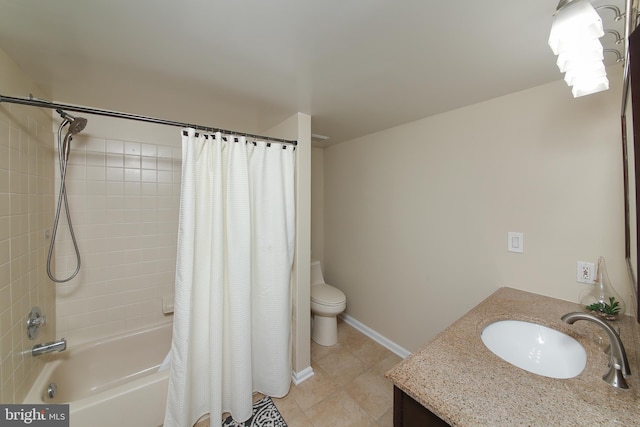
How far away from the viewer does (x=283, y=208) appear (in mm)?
1665

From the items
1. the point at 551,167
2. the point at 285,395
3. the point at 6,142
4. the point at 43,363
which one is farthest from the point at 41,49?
the point at 551,167

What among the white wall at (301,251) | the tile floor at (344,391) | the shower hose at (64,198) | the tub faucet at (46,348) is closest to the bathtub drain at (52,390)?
the tub faucet at (46,348)

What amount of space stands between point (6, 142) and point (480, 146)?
8.73 feet

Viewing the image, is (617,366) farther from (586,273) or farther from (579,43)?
(579,43)

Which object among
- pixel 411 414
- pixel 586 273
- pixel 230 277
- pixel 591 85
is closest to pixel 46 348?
pixel 230 277

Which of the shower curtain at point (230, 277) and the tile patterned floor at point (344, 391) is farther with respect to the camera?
the tile patterned floor at point (344, 391)

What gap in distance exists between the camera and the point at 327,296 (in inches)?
91.4

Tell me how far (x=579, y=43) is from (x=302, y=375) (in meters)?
2.38

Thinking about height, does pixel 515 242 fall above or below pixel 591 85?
below

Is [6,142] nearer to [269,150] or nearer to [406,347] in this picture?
[269,150]

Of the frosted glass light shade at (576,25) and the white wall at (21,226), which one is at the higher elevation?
the frosted glass light shade at (576,25)

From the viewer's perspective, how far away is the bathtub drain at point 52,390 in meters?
1.34

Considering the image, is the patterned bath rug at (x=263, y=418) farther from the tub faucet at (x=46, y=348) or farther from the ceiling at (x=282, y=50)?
the ceiling at (x=282, y=50)

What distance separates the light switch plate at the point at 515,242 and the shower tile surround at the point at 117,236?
256 centimetres
